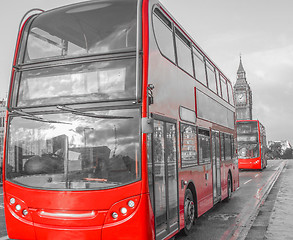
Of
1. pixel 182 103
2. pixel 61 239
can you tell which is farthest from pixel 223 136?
pixel 61 239

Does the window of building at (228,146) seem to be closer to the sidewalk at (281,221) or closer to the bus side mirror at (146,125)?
the sidewalk at (281,221)

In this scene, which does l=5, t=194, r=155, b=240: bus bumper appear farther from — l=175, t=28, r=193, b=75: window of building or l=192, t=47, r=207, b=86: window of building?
l=192, t=47, r=207, b=86: window of building

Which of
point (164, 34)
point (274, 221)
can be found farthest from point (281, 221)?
point (164, 34)

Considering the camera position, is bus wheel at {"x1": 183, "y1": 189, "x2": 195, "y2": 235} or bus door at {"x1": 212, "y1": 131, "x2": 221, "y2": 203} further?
bus door at {"x1": 212, "y1": 131, "x2": 221, "y2": 203}

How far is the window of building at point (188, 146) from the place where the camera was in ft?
22.4

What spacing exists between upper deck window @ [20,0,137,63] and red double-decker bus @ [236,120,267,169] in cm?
2217

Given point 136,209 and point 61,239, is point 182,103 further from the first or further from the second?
point 61,239

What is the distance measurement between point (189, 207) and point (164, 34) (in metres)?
3.29

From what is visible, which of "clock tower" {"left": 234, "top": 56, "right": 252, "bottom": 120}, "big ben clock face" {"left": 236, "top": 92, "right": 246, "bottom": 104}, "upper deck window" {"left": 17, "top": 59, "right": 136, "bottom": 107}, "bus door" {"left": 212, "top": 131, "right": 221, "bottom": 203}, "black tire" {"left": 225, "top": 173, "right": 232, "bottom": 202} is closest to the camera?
"upper deck window" {"left": 17, "top": 59, "right": 136, "bottom": 107}

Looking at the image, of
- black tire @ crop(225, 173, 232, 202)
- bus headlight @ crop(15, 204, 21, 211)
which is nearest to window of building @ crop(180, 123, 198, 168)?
bus headlight @ crop(15, 204, 21, 211)

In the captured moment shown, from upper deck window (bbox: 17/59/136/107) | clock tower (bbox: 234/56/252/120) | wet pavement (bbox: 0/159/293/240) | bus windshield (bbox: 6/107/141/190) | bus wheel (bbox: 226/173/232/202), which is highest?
clock tower (bbox: 234/56/252/120)

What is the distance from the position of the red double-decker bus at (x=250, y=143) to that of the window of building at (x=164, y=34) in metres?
20.9

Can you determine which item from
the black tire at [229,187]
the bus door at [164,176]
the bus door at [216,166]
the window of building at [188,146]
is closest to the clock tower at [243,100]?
the black tire at [229,187]

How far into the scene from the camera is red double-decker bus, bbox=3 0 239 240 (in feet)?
15.9
